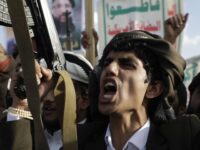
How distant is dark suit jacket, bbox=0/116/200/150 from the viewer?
2156mm

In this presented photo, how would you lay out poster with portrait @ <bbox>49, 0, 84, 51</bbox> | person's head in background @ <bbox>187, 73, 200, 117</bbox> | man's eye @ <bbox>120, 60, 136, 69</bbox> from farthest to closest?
poster with portrait @ <bbox>49, 0, 84, 51</bbox>
person's head in background @ <bbox>187, 73, 200, 117</bbox>
man's eye @ <bbox>120, 60, 136, 69</bbox>

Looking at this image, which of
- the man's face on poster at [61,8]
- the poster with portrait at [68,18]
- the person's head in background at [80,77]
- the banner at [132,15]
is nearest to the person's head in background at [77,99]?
the person's head in background at [80,77]

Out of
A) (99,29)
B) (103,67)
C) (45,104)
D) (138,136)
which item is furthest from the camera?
(99,29)

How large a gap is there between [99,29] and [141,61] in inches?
141

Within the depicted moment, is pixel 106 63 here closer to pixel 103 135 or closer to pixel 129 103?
pixel 129 103

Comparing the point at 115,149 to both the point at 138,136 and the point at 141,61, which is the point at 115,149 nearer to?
the point at 138,136

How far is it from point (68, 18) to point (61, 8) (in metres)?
0.15

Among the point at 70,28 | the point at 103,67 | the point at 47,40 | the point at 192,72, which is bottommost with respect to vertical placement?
the point at 192,72

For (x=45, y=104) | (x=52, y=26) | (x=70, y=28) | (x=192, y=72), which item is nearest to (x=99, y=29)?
(x=70, y=28)

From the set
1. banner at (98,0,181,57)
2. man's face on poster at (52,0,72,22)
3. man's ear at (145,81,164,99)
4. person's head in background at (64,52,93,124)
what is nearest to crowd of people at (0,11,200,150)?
man's ear at (145,81,164,99)

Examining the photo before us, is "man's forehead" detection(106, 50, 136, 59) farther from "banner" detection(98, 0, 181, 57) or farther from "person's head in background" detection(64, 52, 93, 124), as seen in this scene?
"banner" detection(98, 0, 181, 57)

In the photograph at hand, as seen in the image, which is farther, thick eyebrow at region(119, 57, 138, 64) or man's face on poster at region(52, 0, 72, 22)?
man's face on poster at region(52, 0, 72, 22)

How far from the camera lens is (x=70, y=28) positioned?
6.54m

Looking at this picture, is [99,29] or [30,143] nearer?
[30,143]
